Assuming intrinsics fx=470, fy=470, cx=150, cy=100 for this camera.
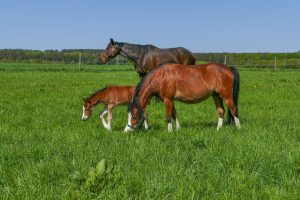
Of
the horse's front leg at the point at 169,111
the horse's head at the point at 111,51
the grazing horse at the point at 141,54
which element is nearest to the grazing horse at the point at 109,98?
the horse's front leg at the point at 169,111

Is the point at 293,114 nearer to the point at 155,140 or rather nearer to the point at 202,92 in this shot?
the point at 202,92

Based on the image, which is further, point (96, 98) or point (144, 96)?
point (96, 98)

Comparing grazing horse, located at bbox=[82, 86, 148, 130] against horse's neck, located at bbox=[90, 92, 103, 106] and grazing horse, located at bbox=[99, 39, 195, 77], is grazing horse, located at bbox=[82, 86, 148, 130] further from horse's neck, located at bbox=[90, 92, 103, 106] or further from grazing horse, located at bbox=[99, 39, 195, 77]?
grazing horse, located at bbox=[99, 39, 195, 77]

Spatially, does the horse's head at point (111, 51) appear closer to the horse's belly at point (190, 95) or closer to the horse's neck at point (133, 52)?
the horse's neck at point (133, 52)

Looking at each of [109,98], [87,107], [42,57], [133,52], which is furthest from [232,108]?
[42,57]

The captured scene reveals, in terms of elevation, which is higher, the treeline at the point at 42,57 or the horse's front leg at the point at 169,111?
the treeline at the point at 42,57

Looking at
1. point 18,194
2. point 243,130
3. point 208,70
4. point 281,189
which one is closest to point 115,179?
point 18,194

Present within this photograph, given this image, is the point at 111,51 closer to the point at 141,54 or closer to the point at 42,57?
the point at 141,54

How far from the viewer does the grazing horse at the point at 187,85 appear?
970 centimetres

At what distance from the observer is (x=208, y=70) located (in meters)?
10.1

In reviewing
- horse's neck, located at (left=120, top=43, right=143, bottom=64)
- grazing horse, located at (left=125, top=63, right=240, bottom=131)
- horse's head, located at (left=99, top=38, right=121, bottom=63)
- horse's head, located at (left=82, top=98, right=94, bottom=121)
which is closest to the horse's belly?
grazing horse, located at (left=125, top=63, right=240, bottom=131)

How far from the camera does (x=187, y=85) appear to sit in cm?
997

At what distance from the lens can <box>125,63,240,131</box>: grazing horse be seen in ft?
31.8

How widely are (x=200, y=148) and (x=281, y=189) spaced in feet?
8.27
